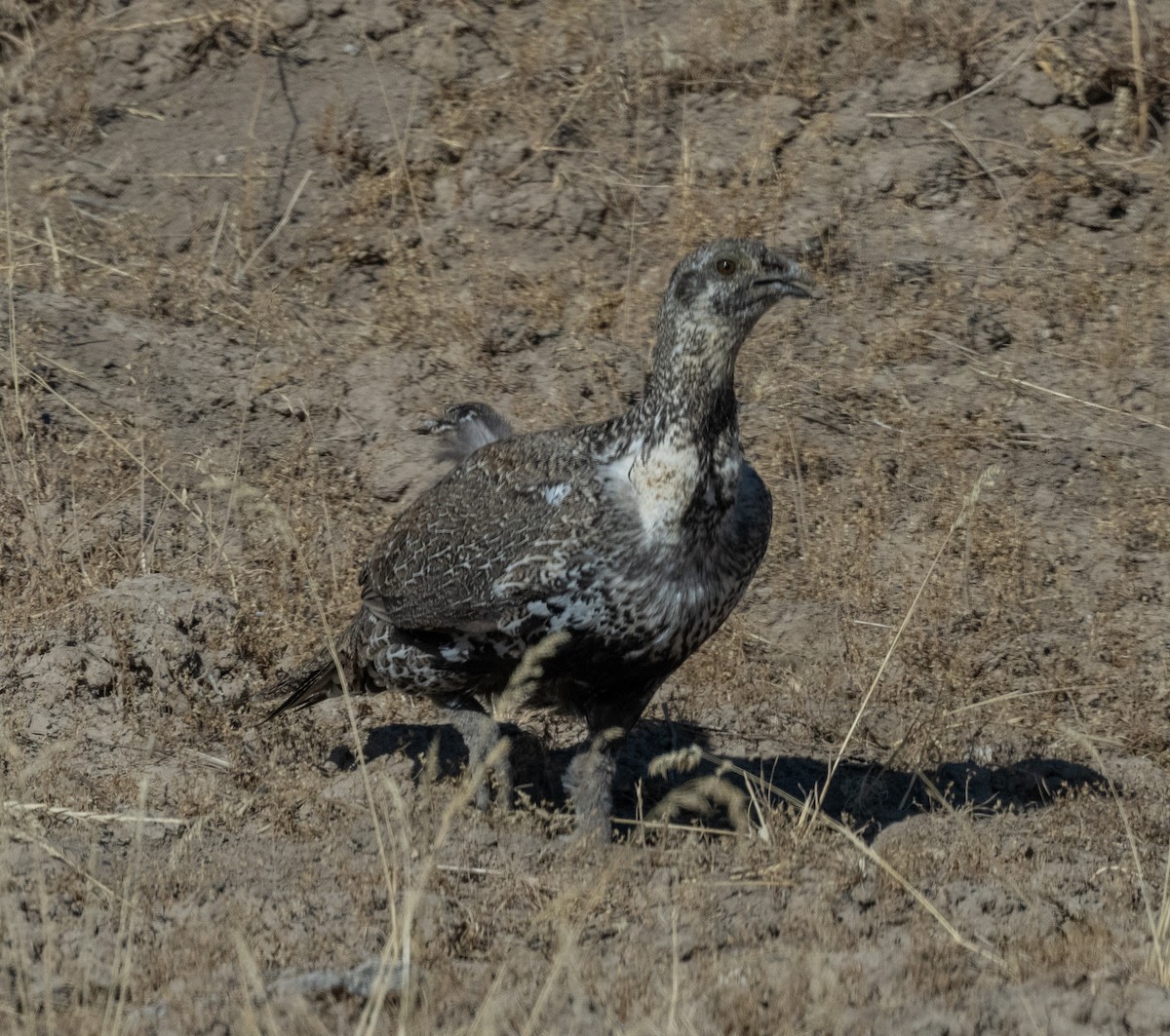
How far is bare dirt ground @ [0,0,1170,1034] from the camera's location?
186 inches

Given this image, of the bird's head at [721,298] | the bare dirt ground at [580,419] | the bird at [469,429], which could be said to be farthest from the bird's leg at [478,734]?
the bird's head at [721,298]

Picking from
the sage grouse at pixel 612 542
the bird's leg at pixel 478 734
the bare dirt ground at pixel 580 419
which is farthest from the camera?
the bird's leg at pixel 478 734

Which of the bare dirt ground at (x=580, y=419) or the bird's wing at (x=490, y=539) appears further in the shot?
the bird's wing at (x=490, y=539)

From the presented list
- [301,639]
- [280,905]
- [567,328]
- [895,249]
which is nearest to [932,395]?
[895,249]

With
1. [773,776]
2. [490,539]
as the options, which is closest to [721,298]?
[490,539]

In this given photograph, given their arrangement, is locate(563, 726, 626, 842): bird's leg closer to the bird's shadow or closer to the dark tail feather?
the bird's shadow

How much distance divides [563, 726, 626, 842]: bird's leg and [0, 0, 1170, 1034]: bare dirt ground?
0.12 metres

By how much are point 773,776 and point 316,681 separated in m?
1.87

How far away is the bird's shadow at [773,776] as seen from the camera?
6.47m

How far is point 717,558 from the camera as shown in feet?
18.3

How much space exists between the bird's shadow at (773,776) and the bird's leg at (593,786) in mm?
378

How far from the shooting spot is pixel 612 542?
17.7 ft

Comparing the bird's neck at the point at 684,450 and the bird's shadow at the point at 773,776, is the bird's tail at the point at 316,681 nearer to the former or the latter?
the bird's shadow at the point at 773,776

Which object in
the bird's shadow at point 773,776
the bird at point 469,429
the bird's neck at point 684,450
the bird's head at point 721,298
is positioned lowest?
the bird's shadow at point 773,776
